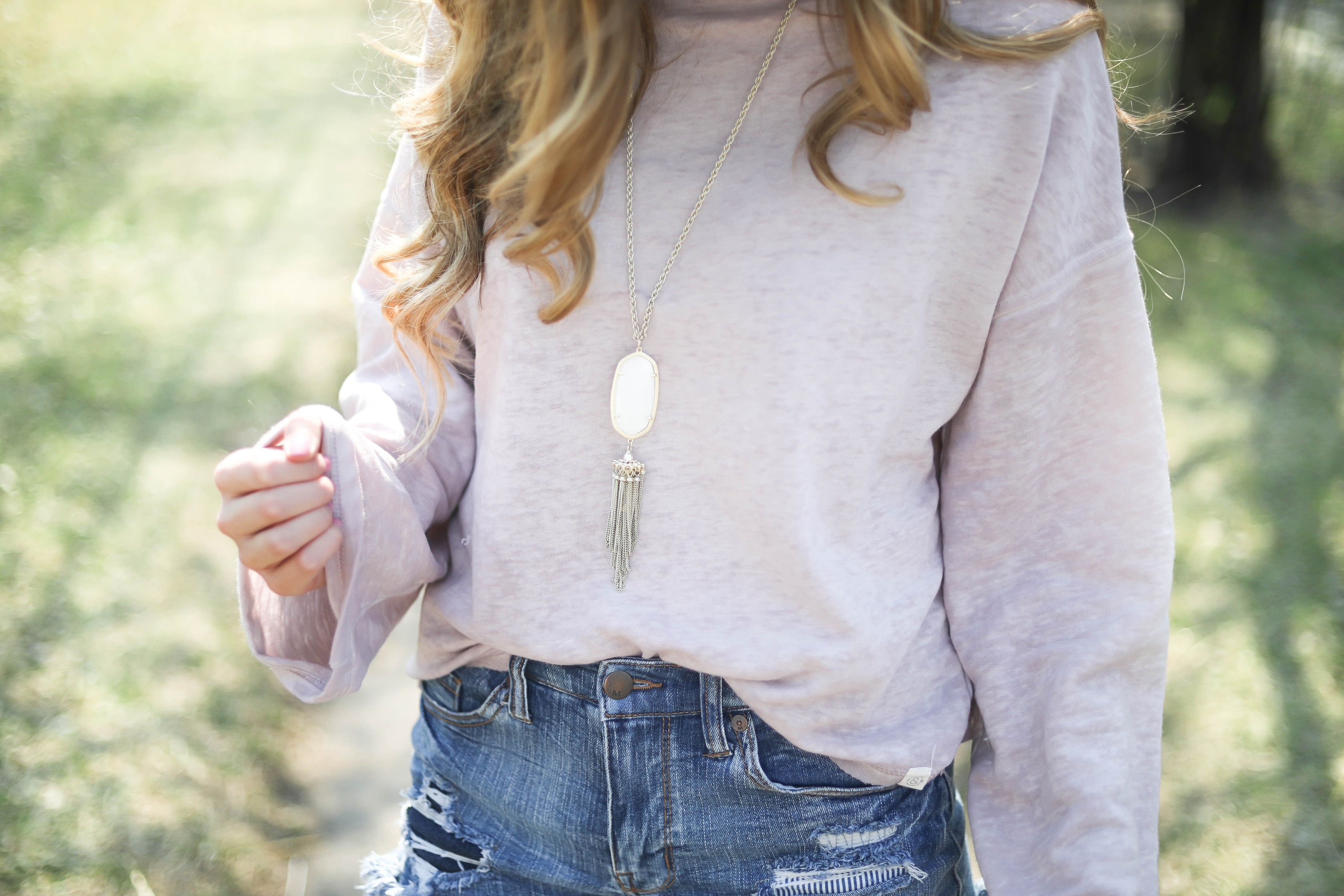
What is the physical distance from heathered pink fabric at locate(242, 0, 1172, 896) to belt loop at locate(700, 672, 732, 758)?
0.15 ft

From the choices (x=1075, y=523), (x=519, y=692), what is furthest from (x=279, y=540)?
(x=1075, y=523)

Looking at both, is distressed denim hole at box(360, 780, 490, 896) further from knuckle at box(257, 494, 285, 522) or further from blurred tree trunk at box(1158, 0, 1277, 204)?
blurred tree trunk at box(1158, 0, 1277, 204)

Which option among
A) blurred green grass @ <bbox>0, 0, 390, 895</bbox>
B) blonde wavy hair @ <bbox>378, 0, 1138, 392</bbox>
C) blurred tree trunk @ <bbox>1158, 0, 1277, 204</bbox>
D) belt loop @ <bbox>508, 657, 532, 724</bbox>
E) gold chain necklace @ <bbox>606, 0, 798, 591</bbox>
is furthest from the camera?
blurred tree trunk @ <bbox>1158, 0, 1277, 204</bbox>

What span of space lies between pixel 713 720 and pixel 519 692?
0.80 feet

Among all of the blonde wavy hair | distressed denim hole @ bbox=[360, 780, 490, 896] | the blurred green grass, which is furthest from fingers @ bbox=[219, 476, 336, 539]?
the blurred green grass

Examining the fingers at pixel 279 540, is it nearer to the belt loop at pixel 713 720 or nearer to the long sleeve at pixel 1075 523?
the belt loop at pixel 713 720

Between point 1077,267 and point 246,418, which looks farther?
point 246,418

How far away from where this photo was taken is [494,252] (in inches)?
47.4

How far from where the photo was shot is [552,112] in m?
1.05

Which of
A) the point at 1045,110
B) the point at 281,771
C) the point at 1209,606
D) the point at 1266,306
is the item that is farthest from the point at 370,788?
the point at 1266,306

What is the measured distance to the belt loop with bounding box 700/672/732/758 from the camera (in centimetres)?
118

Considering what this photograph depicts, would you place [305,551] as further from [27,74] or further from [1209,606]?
[27,74]

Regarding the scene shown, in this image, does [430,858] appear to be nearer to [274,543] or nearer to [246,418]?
[274,543]

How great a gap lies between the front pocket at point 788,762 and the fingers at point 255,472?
1.87 feet
